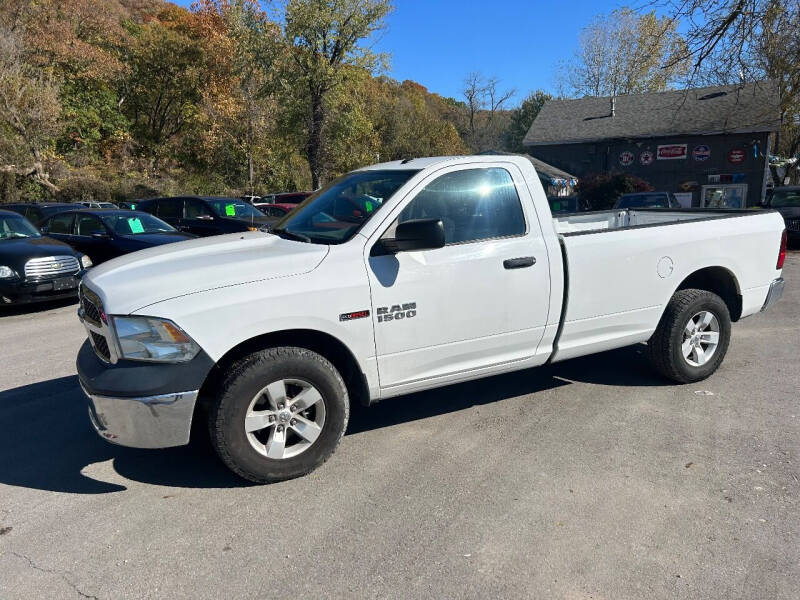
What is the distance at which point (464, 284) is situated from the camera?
3977 millimetres

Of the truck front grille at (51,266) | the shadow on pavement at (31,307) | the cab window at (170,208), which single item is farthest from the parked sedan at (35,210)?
the truck front grille at (51,266)

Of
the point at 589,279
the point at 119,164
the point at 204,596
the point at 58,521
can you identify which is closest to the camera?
the point at 204,596

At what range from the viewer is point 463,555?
9.54 feet

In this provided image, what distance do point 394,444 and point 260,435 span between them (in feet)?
3.27

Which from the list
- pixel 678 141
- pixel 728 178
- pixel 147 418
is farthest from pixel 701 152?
pixel 147 418

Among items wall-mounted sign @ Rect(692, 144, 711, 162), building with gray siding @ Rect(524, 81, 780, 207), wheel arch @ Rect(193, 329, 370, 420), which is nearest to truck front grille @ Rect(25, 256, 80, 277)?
wheel arch @ Rect(193, 329, 370, 420)

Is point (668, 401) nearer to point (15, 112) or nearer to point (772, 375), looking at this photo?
point (772, 375)

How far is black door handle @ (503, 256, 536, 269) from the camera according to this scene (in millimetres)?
4133

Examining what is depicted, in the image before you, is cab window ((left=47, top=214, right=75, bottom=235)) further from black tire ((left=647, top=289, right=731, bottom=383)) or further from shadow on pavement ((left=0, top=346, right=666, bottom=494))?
black tire ((left=647, top=289, right=731, bottom=383))

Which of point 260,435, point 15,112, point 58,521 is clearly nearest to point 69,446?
point 58,521

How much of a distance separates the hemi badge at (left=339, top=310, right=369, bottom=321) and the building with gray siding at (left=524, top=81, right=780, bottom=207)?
28857 mm

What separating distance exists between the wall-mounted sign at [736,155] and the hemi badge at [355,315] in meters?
31.5

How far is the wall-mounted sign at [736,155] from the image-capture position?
29283 mm

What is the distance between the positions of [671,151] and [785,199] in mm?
15775
